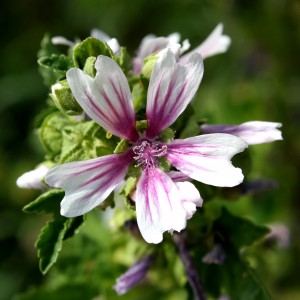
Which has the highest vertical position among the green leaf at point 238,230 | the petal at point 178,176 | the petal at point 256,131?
the petal at point 178,176

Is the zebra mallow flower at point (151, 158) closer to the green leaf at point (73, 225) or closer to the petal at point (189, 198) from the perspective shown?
the petal at point (189, 198)

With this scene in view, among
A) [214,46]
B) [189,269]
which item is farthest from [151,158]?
[214,46]

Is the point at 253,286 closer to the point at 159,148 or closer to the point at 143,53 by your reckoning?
the point at 159,148

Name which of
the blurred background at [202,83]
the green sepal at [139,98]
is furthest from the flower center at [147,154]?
the blurred background at [202,83]

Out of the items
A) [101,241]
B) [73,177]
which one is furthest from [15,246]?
[73,177]

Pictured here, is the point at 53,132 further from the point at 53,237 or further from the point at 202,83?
the point at 202,83
